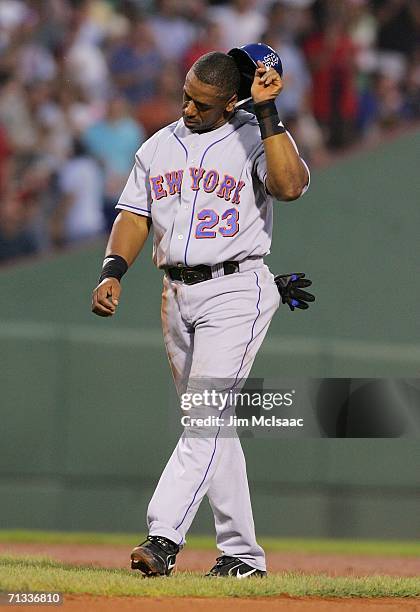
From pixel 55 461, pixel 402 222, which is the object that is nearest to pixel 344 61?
pixel 402 222

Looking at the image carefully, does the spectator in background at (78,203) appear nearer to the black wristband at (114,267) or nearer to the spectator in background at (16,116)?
the spectator in background at (16,116)

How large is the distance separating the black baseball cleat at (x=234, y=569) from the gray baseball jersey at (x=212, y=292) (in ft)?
0.09

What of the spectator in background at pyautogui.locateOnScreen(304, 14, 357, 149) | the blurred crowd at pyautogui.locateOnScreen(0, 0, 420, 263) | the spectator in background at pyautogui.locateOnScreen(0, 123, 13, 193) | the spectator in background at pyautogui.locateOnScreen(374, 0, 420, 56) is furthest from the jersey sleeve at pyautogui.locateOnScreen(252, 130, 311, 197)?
the spectator in background at pyautogui.locateOnScreen(374, 0, 420, 56)

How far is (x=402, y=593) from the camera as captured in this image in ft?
14.2

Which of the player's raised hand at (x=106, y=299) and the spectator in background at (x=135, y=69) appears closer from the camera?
the player's raised hand at (x=106, y=299)

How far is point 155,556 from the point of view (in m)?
4.00

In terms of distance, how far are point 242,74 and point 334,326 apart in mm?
4399

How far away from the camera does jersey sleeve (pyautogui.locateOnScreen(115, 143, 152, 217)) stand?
14.4ft

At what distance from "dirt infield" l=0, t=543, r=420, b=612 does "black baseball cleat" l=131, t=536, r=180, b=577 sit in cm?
30

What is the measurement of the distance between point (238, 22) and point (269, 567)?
476 cm

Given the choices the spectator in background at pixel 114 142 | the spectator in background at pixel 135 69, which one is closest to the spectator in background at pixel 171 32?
the spectator in background at pixel 135 69

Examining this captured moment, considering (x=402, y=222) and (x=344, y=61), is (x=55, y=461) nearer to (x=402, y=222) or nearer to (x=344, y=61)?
(x=402, y=222)

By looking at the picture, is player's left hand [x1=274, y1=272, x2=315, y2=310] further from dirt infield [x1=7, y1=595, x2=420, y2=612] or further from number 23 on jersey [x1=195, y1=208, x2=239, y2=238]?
dirt infield [x1=7, y1=595, x2=420, y2=612]

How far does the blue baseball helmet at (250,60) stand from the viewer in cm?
407
